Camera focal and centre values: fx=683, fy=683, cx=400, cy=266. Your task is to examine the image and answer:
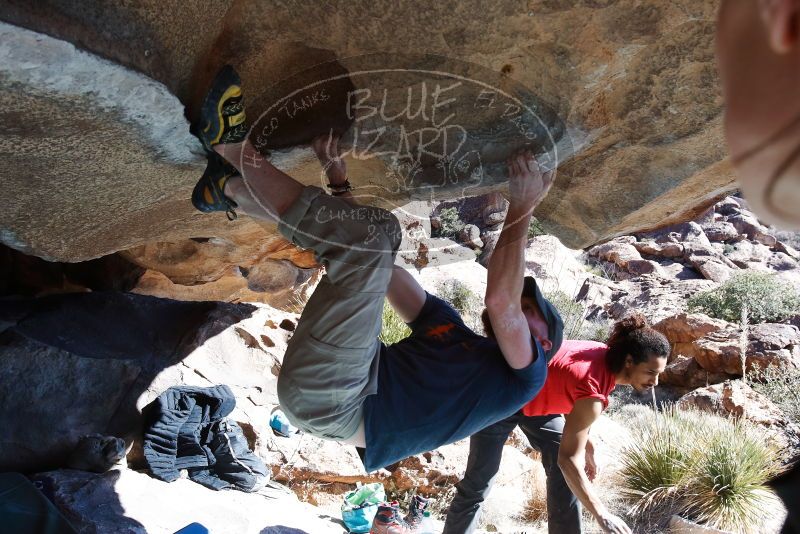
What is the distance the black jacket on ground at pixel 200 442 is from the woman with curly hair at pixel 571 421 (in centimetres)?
131

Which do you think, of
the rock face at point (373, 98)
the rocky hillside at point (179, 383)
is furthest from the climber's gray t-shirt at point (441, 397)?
the rock face at point (373, 98)

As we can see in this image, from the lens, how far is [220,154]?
2.30m

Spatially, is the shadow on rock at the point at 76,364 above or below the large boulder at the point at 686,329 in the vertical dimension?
below

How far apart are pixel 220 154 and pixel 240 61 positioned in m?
0.46

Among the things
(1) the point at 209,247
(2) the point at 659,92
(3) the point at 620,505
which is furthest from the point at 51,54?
(3) the point at 620,505

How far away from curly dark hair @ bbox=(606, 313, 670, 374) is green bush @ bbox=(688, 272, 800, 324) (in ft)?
35.4

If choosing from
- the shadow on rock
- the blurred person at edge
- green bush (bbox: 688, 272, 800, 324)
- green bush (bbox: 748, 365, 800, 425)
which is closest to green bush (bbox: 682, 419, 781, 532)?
green bush (bbox: 748, 365, 800, 425)

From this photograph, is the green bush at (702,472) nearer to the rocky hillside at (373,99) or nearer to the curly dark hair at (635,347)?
the curly dark hair at (635,347)

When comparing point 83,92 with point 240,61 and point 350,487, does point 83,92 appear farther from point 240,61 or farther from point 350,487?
point 350,487

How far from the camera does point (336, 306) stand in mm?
2193

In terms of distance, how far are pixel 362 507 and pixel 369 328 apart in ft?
8.55

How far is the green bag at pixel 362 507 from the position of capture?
4.37 metres

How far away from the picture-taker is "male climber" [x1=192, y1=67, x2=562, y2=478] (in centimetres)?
218

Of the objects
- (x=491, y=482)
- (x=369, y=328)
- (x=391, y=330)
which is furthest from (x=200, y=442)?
(x=391, y=330)
